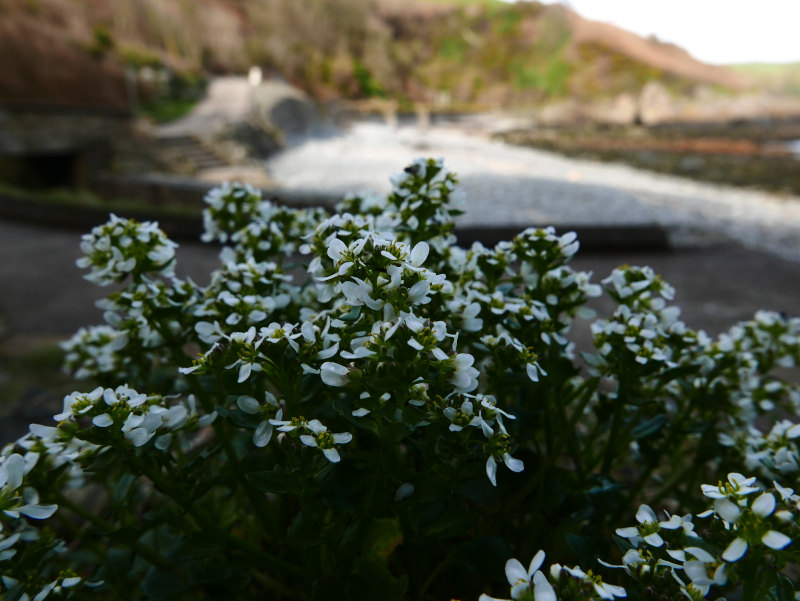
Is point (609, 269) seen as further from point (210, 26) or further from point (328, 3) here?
point (328, 3)

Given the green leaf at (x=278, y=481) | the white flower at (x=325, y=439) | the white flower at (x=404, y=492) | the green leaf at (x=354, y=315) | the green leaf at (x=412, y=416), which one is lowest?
the white flower at (x=404, y=492)

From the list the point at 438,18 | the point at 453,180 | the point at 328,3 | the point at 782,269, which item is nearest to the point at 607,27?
the point at 438,18

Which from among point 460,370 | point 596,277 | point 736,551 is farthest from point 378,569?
point 596,277

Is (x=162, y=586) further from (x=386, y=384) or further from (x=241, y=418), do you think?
(x=386, y=384)

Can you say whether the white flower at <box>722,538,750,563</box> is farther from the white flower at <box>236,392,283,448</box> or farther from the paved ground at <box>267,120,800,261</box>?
the paved ground at <box>267,120,800,261</box>

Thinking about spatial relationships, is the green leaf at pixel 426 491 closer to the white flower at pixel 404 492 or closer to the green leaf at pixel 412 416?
the white flower at pixel 404 492

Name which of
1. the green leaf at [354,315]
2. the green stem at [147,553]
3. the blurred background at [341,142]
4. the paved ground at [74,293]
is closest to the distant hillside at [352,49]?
the blurred background at [341,142]
